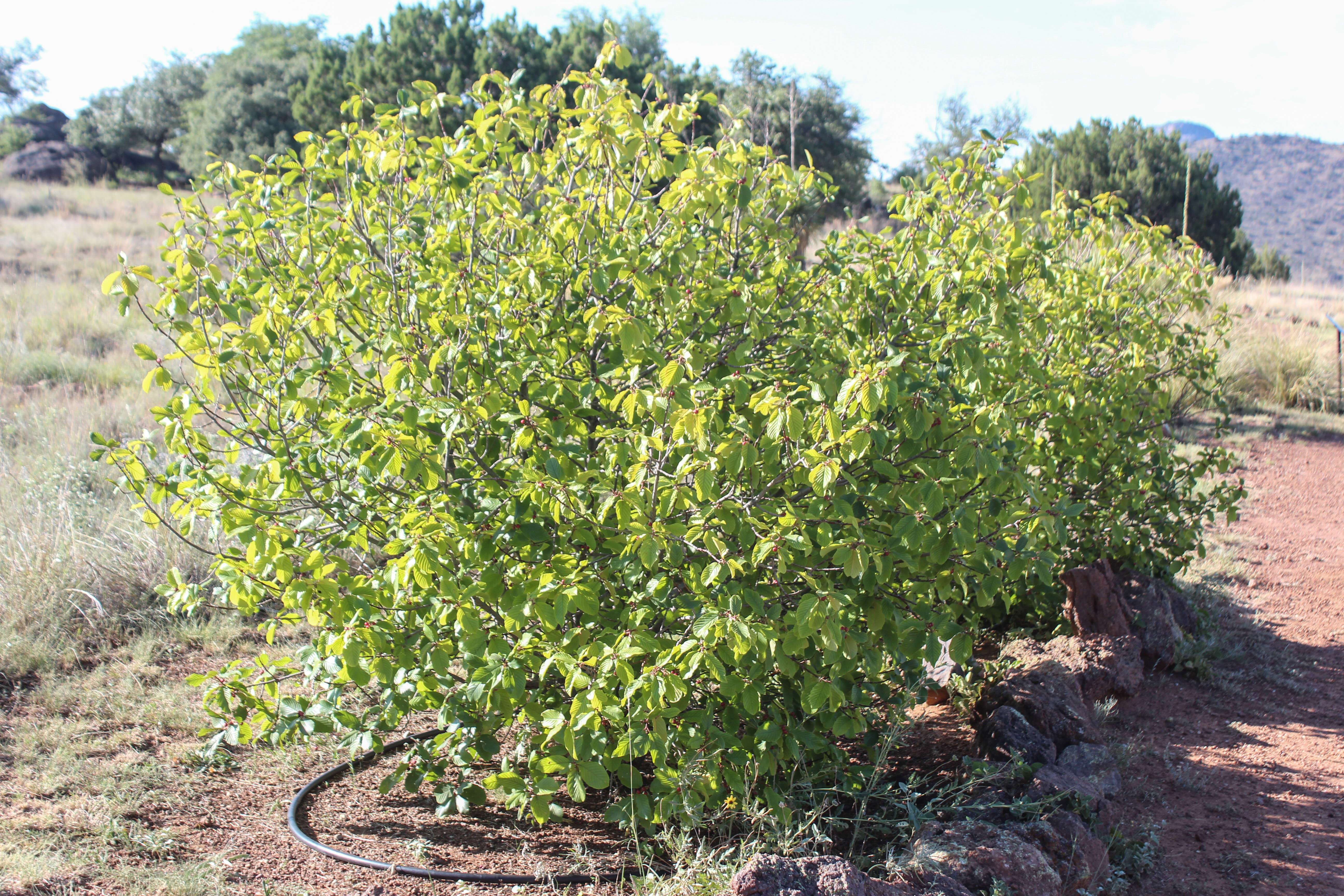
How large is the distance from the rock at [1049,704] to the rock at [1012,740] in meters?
0.07

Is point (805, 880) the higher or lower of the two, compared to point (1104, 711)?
higher

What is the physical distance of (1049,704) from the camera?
3.16 meters

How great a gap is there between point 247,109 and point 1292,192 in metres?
56.5

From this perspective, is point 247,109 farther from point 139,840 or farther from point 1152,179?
point 139,840

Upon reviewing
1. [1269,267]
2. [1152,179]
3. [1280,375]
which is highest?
[1152,179]

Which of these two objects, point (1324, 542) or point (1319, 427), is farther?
point (1319, 427)

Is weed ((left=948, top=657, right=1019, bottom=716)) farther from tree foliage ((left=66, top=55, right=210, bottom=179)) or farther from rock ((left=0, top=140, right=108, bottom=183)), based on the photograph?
tree foliage ((left=66, top=55, right=210, bottom=179))

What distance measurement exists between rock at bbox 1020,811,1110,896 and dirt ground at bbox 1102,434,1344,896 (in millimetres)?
197

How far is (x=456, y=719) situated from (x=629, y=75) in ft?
72.7

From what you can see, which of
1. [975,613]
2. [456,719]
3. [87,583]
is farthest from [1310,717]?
[87,583]

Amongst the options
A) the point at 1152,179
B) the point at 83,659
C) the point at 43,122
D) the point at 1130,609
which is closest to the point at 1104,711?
the point at 1130,609

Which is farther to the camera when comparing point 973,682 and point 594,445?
point 973,682

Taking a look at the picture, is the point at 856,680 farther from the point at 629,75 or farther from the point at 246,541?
the point at 629,75

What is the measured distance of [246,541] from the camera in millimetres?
2195
